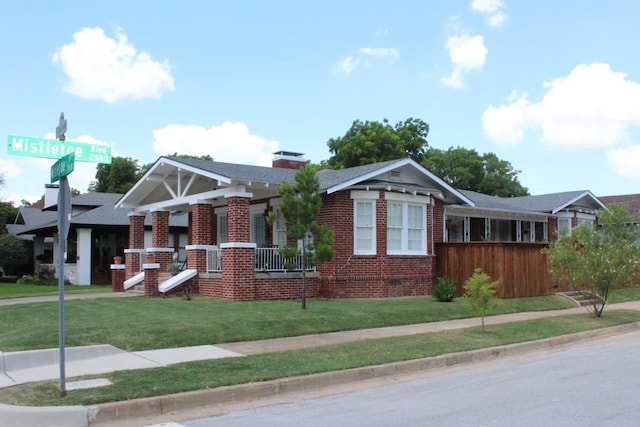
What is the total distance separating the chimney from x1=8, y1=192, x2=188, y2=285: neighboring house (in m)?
9.50

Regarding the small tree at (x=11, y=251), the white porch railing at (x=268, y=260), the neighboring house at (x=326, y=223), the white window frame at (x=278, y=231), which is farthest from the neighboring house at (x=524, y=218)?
the small tree at (x=11, y=251)

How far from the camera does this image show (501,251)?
63.8 ft

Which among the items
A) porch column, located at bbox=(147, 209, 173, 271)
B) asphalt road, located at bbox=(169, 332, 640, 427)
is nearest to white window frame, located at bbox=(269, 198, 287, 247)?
porch column, located at bbox=(147, 209, 173, 271)

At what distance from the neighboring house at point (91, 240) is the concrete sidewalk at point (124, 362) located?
64.1 feet

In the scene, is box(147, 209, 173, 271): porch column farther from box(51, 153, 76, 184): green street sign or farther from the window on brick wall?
box(51, 153, 76, 184): green street sign

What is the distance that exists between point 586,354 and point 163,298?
12.3m

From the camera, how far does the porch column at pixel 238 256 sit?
56.4 feet

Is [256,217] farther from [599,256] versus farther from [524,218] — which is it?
[524,218]

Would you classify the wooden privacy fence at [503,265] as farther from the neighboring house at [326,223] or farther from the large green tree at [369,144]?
the large green tree at [369,144]

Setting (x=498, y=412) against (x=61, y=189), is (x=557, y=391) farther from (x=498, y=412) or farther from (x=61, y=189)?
(x=61, y=189)

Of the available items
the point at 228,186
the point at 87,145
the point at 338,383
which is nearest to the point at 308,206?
the point at 228,186

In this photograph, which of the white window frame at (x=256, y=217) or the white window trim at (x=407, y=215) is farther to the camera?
the white window frame at (x=256, y=217)

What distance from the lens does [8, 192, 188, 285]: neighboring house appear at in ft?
98.2

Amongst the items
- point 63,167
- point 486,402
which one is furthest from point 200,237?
point 486,402
